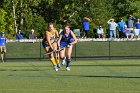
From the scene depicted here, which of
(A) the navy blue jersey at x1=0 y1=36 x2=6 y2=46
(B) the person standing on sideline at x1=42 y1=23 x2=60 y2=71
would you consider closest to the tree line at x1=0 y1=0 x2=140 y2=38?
(A) the navy blue jersey at x1=0 y1=36 x2=6 y2=46

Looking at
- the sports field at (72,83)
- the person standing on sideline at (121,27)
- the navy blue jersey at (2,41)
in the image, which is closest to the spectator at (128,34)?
the person standing on sideline at (121,27)

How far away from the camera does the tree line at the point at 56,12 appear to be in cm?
5598

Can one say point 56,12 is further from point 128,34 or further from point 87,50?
point 87,50

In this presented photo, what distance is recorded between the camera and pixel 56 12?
61719 millimetres

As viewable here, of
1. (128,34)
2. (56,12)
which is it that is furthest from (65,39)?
(56,12)

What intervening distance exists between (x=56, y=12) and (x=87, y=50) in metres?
28.1

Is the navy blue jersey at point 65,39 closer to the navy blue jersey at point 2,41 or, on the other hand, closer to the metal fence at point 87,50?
the metal fence at point 87,50

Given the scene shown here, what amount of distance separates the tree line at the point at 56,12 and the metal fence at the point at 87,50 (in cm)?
1908

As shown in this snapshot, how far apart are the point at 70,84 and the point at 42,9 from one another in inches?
1913

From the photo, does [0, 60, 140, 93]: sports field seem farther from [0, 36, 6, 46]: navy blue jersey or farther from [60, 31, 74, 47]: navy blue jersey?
[0, 36, 6, 46]: navy blue jersey

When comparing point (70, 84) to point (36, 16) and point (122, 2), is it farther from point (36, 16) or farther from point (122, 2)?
point (122, 2)

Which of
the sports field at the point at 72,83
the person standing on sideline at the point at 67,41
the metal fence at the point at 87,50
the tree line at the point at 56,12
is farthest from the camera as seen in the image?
the tree line at the point at 56,12

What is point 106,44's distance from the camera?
111 feet

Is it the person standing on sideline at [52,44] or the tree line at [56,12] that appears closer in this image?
the person standing on sideline at [52,44]
